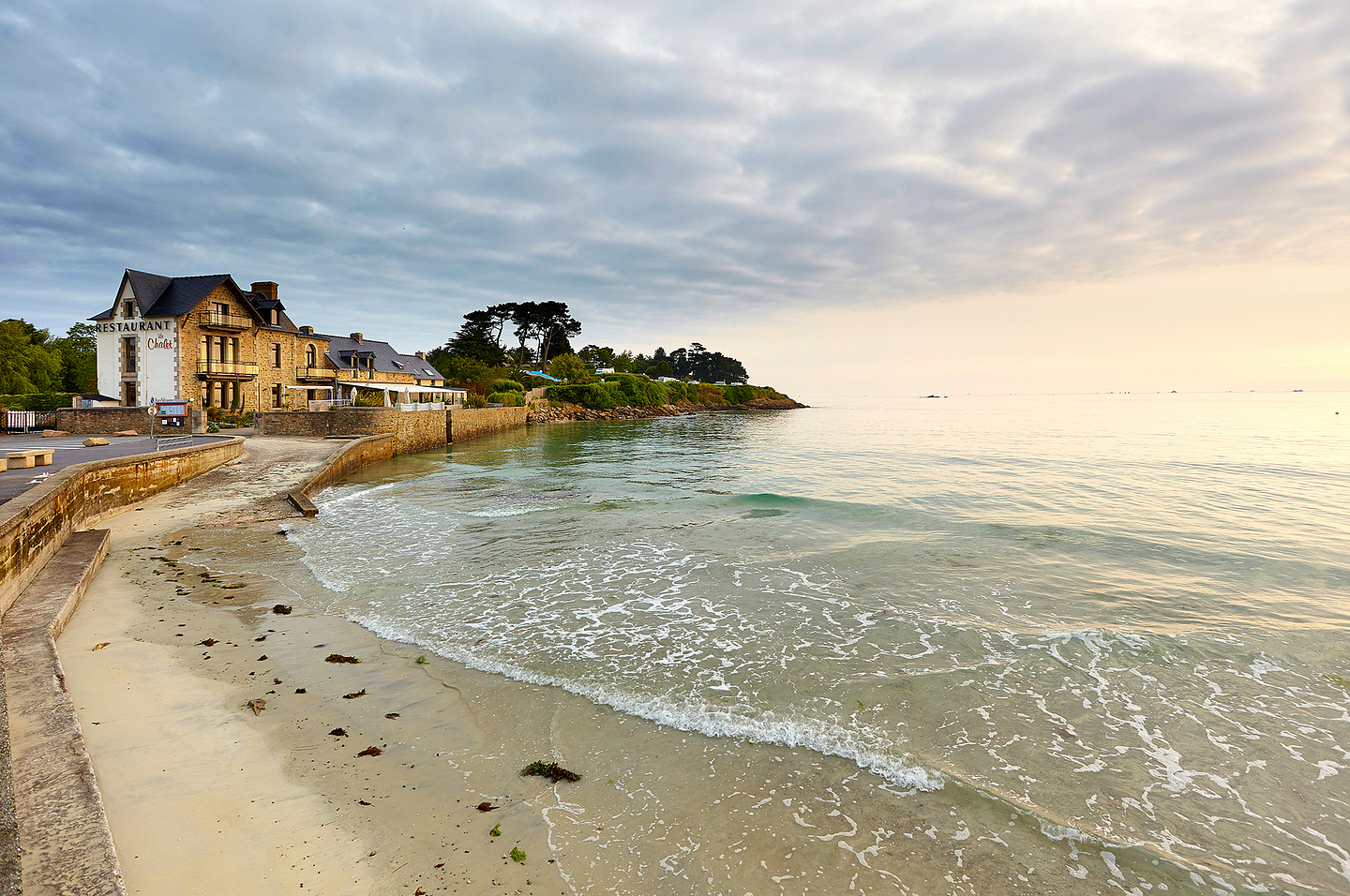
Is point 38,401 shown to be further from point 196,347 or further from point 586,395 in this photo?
point 586,395

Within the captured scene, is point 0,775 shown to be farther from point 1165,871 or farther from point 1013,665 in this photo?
point 1013,665

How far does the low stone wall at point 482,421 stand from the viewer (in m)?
41.4

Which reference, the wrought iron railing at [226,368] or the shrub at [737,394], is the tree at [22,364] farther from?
the shrub at [737,394]

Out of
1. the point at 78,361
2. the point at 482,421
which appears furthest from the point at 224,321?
the point at 78,361

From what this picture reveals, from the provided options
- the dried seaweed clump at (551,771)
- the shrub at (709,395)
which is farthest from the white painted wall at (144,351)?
the shrub at (709,395)

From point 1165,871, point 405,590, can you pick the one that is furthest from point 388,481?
point 1165,871

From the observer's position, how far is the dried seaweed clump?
14.8 feet

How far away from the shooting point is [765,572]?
10664 millimetres

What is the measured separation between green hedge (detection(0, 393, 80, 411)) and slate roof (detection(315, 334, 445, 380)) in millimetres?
21244

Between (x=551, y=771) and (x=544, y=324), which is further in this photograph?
(x=544, y=324)

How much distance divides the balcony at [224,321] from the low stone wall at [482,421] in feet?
45.7

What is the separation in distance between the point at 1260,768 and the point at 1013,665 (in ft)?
6.91

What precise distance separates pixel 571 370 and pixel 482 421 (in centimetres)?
3515

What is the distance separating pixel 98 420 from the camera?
26.8m
